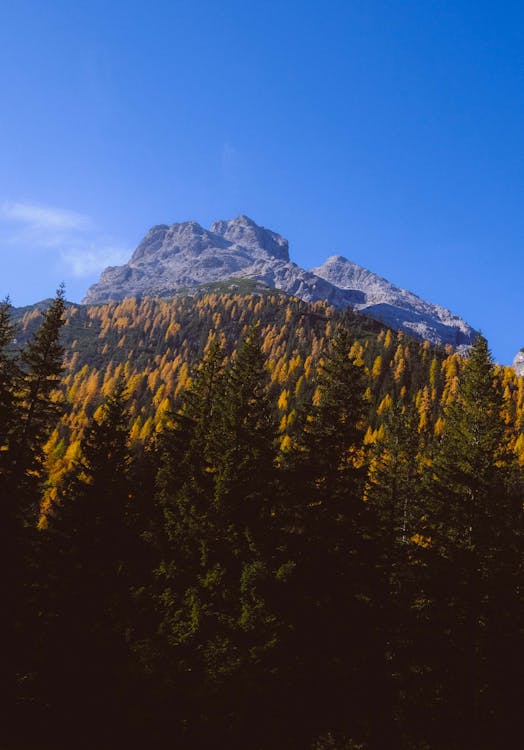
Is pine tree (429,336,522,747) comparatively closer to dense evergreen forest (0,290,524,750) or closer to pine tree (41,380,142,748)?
dense evergreen forest (0,290,524,750)

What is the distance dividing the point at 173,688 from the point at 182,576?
144 inches

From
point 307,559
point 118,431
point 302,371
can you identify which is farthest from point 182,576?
point 302,371

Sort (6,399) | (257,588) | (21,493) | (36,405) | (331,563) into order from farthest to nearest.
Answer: (36,405) < (6,399) < (21,493) < (331,563) < (257,588)

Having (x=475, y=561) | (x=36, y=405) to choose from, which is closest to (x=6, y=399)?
(x=36, y=405)

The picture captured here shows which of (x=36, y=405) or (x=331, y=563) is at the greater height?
(x=36, y=405)

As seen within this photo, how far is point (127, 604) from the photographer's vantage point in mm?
19844

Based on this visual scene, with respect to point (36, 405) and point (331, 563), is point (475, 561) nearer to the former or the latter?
point (331, 563)

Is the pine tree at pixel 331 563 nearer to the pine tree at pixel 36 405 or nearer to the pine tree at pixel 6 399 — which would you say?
the pine tree at pixel 36 405

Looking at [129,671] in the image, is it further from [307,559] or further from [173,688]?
[307,559]

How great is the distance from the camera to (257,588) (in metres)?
17.8

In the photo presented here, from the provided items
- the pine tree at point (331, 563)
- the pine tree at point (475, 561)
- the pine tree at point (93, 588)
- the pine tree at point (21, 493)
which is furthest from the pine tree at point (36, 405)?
the pine tree at point (475, 561)

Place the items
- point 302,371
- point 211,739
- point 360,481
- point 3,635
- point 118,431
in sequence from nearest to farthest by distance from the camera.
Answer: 1. point 211,739
2. point 3,635
3. point 360,481
4. point 118,431
5. point 302,371

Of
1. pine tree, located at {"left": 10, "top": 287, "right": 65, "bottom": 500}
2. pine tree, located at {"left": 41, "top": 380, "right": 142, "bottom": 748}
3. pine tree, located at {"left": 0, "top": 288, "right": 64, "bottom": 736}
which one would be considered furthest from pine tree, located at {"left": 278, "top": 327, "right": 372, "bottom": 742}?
pine tree, located at {"left": 10, "top": 287, "right": 65, "bottom": 500}

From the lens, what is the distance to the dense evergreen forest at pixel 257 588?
17500 millimetres
